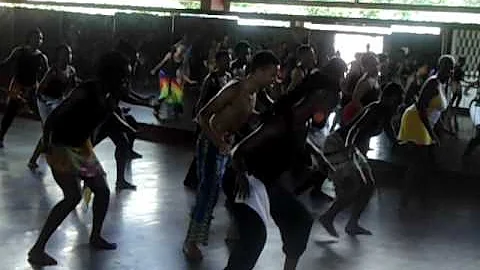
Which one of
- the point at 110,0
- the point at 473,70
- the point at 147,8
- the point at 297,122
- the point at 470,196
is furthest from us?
the point at 110,0

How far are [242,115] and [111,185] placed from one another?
4.07 metres

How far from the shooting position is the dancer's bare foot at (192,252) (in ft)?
22.3

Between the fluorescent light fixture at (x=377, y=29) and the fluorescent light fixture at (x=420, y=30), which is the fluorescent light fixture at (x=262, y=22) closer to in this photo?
the fluorescent light fixture at (x=377, y=29)

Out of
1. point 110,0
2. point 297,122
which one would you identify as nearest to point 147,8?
point 110,0

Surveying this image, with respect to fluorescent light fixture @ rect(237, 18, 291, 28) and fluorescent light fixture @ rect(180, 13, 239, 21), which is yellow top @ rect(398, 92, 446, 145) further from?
fluorescent light fixture @ rect(180, 13, 239, 21)

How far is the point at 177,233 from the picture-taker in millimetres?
7625

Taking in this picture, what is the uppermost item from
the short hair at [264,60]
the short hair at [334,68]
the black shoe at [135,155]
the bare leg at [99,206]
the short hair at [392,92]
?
the short hair at [264,60]

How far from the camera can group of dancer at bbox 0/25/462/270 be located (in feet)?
16.6

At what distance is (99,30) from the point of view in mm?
14906

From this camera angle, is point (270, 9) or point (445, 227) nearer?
point (445, 227)

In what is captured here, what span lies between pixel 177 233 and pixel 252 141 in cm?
277

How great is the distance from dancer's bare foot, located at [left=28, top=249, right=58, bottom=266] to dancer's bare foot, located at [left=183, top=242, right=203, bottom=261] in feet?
3.36

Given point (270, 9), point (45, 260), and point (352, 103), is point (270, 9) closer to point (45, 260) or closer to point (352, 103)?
point (352, 103)

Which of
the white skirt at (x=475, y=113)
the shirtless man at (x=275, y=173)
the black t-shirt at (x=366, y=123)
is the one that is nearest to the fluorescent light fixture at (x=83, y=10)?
the white skirt at (x=475, y=113)
